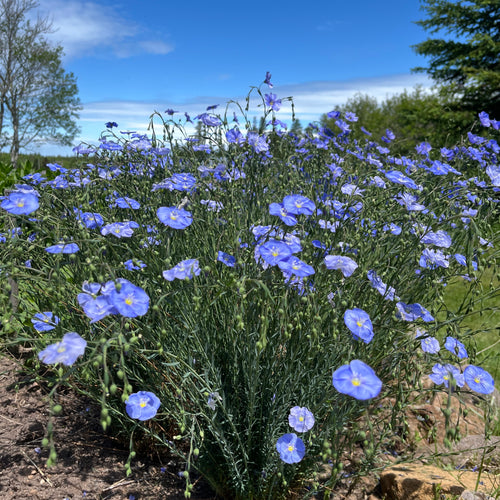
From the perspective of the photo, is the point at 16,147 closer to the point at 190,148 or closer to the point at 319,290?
the point at 190,148

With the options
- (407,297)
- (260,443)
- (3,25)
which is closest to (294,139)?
(407,297)

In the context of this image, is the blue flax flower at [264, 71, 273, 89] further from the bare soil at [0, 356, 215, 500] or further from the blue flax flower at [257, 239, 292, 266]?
the bare soil at [0, 356, 215, 500]

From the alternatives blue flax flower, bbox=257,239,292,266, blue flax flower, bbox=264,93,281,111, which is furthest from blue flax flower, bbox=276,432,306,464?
blue flax flower, bbox=264,93,281,111

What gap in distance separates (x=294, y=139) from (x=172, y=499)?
3.52m

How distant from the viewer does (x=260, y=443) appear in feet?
6.98

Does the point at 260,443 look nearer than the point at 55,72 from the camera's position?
Yes

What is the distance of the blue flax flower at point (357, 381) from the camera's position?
1346mm

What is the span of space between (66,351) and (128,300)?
0.77ft

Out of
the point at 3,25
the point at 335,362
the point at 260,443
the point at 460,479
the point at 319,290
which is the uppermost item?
the point at 3,25

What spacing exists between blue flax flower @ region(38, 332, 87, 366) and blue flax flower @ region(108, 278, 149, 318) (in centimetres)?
14

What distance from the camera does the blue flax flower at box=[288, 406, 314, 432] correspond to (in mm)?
1826

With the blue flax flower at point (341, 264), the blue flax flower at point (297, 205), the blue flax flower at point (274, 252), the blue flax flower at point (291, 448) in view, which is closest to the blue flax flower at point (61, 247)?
the blue flax flower at point (274, 252)

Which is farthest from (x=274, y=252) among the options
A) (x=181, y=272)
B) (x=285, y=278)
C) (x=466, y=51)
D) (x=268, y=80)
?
(x=466, y=51)

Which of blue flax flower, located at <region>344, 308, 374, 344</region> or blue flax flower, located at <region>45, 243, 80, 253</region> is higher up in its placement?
blue flax flower, located at <region>45, 243, 80, 253</region>
